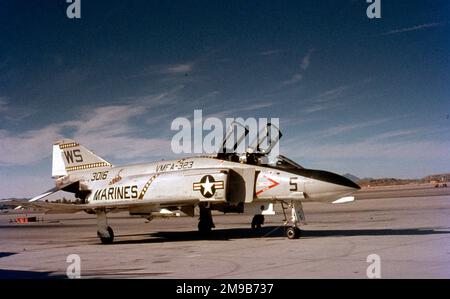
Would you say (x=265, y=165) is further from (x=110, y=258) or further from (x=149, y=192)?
(x=110, y=258)

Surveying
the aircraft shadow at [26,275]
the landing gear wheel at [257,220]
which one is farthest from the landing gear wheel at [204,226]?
the aircraft shadow at [26,275]

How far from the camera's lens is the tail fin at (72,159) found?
69.1 ft

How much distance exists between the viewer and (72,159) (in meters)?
21.3

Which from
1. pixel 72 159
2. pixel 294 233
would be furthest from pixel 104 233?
pixel 72 159

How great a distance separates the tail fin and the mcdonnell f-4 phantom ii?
3255mm

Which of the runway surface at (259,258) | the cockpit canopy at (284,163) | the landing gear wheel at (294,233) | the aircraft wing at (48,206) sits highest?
the cockpit canopy at (284,163)

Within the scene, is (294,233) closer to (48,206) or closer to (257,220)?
(257,220)

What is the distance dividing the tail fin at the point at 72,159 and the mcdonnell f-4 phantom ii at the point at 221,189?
Answer: 3.26 m

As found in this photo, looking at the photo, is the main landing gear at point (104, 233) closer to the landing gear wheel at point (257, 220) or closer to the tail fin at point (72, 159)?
the tail fin at point (72, 159)

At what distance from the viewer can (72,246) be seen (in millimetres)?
14867

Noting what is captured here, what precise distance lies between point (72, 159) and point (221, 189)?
9902mm

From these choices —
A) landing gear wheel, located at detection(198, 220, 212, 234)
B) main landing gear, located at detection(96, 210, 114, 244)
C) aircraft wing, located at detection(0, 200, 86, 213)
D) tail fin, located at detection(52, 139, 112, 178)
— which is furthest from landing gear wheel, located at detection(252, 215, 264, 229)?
tail fin, located at detection(52, 139, 112, 178)

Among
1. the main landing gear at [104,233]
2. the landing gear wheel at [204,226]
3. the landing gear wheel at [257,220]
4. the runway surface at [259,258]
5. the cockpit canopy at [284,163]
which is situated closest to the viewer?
the runway surface at [259,258]

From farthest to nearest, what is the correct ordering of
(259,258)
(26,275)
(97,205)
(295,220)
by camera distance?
(97,205) < (295,220) < (259,258) < (26,275)
